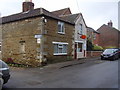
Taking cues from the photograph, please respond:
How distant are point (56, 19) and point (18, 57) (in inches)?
250

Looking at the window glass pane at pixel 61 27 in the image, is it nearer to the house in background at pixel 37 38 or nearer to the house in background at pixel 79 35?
the house in background at pixel 37 38

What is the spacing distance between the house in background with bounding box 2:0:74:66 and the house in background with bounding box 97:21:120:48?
27.8 m

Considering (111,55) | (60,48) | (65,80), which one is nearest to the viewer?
(65,80)

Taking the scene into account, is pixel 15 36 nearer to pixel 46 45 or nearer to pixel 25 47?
pixel 25 47

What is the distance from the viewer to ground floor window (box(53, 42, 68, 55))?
1703 centimetres

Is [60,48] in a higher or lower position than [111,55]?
higher

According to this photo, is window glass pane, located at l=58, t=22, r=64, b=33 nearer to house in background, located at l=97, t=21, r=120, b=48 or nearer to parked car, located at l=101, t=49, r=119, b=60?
parked car, located at l=101, t=49, r=119, b=60

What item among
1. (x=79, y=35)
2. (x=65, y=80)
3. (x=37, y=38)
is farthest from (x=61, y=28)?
(x=65, y=80)

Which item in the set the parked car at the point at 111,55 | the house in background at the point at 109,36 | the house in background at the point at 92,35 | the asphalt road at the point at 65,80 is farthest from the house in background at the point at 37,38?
the house in background at the point at 109,36

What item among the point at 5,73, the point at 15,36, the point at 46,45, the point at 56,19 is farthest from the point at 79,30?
the point at 5,73

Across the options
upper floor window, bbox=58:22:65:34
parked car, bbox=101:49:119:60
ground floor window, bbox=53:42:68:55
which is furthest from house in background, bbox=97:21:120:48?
upper floor window, bbox=58:22:65:34

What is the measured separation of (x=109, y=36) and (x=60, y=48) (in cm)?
3090

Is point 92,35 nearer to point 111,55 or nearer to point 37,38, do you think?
point 111,55

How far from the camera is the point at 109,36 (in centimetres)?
4450
